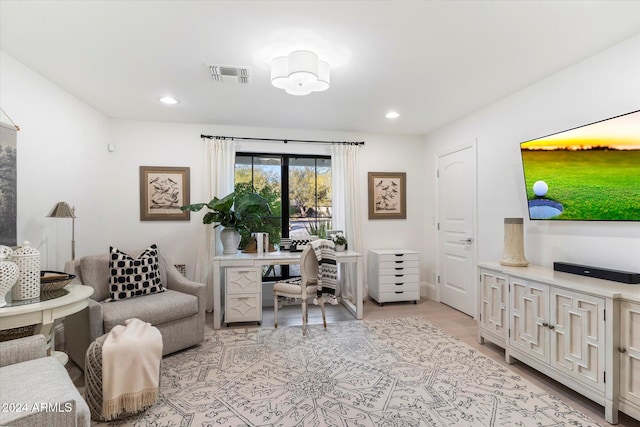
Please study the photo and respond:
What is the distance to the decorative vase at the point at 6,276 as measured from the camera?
1862 millimetres

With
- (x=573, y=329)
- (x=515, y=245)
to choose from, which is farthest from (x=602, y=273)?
(x=515, y=245)

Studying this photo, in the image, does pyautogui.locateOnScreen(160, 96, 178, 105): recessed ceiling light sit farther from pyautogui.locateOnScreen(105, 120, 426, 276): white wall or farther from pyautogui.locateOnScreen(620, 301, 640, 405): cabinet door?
pyautogui.locateOnScreen(620, 301, 640, 405): cabinet door

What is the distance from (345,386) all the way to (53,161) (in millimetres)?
3328

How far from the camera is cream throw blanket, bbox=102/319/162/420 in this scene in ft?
6.30

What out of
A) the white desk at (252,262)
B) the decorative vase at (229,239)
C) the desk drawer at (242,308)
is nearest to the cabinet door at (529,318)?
the white desk at (252,262)

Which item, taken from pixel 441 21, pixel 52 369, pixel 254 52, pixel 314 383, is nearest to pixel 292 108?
pixel 254 52

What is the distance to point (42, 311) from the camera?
1.94m

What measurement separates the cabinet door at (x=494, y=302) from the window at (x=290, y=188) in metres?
2.28

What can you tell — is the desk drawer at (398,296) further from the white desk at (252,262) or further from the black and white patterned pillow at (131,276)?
the black and white patterned pillow at (131,276)

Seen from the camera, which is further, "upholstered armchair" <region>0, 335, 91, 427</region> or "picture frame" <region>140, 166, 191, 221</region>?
"picture frame" <region>140, 166, 191, 221</region>

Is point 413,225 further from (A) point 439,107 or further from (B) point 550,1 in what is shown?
(B) point 550,1

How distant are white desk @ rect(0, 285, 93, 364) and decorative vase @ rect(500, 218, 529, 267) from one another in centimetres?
345

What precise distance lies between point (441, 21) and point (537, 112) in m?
1.61

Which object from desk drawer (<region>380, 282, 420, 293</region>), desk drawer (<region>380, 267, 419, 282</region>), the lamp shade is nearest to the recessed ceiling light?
the lamp shade
